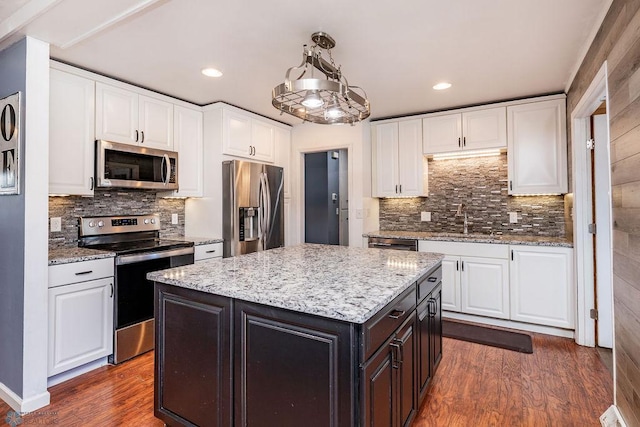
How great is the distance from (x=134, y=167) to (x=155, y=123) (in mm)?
513

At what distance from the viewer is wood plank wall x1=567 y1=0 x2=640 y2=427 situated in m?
1.51

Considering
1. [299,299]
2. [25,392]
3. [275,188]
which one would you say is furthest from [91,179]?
[299,299]

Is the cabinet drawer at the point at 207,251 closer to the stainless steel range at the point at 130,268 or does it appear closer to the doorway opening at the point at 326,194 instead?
the stainless steel range at the point at 130,268

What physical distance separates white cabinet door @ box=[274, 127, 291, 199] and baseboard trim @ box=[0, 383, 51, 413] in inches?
119

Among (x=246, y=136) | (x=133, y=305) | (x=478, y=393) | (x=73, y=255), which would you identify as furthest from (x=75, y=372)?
(x=478, y=393)

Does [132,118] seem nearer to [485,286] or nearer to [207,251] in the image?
[207,251]

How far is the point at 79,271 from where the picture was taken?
7.82 feet

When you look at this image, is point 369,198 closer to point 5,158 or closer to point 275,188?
point 275,188

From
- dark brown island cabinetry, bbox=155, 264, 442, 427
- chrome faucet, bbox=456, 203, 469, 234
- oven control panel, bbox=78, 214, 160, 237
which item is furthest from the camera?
chrome faucet, bbox=456, 203, 469, 234

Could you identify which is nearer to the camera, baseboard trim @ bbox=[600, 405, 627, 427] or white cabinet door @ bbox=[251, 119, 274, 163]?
baseboard trim @ bbox=[600, 405, 627, 427]

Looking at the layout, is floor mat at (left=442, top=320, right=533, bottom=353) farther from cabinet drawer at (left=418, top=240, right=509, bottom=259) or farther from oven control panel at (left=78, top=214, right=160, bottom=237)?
oven control panel at (left=78, top=214, right=160, bottom=237)

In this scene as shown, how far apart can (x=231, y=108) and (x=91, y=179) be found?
5.09 feet

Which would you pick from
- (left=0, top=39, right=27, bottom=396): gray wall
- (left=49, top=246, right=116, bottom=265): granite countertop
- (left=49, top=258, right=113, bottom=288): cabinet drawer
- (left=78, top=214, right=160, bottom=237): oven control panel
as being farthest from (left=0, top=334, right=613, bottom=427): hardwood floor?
(left=78, top=214, right=160, bottom=237): oven control panel

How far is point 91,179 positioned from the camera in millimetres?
2775
